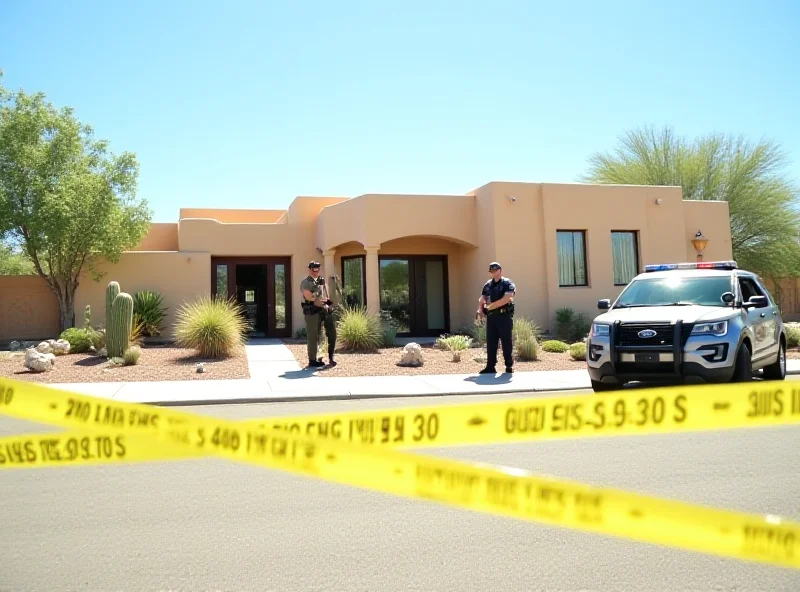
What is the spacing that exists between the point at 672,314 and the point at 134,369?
9721 millimetres

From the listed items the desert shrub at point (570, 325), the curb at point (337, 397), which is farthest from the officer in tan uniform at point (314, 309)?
the desert shrub at point (570, 325)

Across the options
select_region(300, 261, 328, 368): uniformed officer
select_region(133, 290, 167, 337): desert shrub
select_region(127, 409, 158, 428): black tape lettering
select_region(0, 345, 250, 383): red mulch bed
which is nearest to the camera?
select_region(127, 409, 158, 428): black tape lettering

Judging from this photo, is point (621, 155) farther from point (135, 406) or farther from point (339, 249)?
point (135, 406)

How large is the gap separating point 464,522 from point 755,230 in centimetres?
2518

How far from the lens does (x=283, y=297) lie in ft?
68.7

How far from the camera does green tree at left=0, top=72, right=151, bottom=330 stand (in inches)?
684

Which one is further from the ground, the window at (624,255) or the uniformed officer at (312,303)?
the window at (624,255)

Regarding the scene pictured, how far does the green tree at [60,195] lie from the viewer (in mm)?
17375

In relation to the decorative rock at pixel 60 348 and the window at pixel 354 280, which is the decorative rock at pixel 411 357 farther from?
the decorative rock at pixel 60 348

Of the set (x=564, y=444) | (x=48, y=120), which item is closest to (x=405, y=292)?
(x=48, y=120)

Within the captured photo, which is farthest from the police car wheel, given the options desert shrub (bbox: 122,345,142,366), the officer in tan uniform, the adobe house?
the adobe house

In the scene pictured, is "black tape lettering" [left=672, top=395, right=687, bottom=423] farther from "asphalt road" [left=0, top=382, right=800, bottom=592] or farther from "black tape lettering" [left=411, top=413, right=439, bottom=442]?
"asphalt road" [left=0, top=382, right=800, bottom=592]

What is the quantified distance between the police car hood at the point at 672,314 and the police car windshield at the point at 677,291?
0.26m

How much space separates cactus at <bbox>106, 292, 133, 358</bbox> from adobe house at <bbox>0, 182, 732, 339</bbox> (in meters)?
5.48
